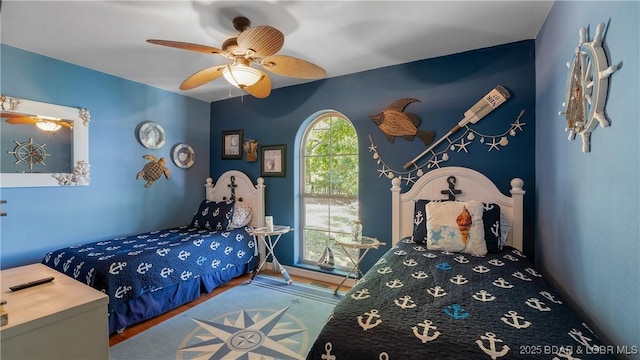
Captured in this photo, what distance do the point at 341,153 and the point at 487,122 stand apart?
149 centimetres

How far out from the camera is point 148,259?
238cm

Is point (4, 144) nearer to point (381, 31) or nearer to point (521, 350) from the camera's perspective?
point (381, 31)

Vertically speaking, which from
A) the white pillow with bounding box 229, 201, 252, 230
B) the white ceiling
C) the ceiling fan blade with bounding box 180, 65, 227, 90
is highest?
the white ceiling

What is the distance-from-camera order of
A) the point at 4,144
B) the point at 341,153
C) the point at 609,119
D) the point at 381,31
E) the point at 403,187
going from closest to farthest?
the point at 609,119
the point at 381,31
the point at 4,144
the point at 403,187
the point at 341,153

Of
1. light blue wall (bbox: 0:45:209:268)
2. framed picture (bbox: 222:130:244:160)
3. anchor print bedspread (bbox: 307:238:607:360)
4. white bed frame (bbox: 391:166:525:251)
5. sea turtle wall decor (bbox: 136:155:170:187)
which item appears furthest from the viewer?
framed picture (bbox: 222:130:244:160)

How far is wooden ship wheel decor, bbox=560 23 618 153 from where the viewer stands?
1.12 meters

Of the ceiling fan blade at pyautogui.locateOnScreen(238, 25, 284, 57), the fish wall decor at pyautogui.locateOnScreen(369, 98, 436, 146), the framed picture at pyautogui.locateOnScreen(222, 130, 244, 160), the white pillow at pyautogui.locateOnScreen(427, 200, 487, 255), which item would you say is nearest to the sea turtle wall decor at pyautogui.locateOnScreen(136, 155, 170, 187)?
the framed picture at pyautogui.locateOnScreen(222, 130, 244, 160)

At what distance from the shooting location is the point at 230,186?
151 inches

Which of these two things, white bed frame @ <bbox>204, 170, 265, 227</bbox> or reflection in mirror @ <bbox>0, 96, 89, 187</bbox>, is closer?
reflection in mirror @ <bbox>0, 96, 89, 187</bbox>

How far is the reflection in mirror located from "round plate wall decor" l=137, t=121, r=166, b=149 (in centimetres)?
55

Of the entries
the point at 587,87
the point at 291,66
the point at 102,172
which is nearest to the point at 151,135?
the point at 102,172

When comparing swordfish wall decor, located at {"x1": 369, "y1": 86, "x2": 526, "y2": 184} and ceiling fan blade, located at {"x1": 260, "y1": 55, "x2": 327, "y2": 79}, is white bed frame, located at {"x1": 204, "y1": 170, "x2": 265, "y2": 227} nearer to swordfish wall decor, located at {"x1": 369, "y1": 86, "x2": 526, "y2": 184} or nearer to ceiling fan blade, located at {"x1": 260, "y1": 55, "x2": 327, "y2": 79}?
swordfish wall decor, located at {"x1": 369, "y1": 86, "x2": 526, "y2": 184}

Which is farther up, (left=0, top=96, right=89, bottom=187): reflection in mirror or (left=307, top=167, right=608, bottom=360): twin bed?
(left=0, top=96, right=89, bottom=187): reflection in mirror

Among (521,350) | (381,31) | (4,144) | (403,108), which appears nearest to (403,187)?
(403,108)
